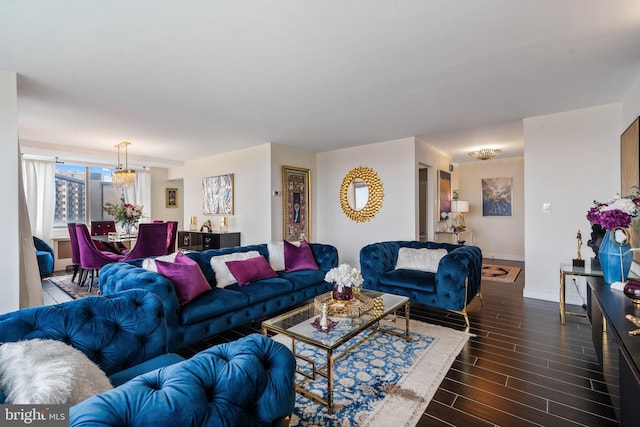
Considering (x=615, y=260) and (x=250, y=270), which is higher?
(x=615, y=260)

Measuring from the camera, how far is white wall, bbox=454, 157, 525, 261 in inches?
281

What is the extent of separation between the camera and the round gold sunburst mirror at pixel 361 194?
18.2 feet

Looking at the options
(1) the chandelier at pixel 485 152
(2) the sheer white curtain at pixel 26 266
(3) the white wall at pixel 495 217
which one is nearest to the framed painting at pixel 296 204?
(1) the chandelier at pixel 485 152

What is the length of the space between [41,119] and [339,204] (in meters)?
4.67

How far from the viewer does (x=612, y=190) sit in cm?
359

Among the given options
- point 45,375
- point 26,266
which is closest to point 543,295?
point 45,375

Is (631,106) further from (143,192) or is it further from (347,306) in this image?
(143,192)

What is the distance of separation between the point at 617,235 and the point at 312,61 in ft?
8.94

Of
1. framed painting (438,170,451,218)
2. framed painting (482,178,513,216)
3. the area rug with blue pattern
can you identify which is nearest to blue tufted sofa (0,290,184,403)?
the area rug with blue pattern

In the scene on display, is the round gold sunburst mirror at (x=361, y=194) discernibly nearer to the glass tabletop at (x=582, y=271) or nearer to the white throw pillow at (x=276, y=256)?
the white throw pillow at (x=276, y=256)

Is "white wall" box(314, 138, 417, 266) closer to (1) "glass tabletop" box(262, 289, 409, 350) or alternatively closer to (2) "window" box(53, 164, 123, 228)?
(1) "glass tabletop" box(262, 289, 409, 350)

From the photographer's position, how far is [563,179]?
386 cm

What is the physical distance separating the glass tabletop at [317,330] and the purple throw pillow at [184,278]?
2.66 feet

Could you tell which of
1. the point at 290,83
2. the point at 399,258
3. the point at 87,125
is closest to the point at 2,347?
the point at 290,83
